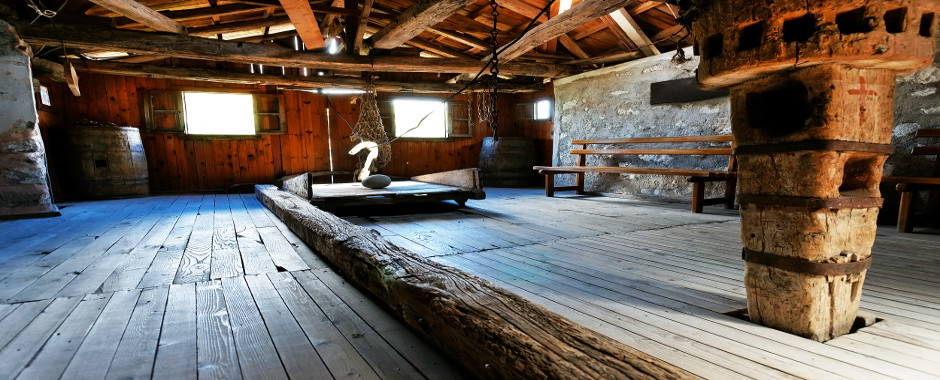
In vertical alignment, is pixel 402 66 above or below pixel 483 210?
above

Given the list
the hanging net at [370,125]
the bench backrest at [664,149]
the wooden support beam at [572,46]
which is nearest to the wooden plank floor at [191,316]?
the hanging net at [370,125]

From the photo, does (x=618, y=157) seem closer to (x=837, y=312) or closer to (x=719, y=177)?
(x=719, y=177)

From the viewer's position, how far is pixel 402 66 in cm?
622

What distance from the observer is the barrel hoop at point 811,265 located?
1400mm

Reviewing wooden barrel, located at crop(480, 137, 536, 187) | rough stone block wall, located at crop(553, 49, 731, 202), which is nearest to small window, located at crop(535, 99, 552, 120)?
wooden barrel, located at crop(480, 137, 536, 187)

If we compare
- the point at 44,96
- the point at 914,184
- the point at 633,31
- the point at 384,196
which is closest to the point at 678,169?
the point at 633,31

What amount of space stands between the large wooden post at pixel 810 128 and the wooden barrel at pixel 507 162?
6628mm

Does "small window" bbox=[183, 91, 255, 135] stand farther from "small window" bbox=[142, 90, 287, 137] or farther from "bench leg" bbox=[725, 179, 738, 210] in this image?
"bench leg" bbox=[725, 179, 738, 210]

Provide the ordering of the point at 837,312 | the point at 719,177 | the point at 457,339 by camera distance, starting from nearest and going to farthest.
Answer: the point at 457,339
the point at 837,312
the point at 719,177

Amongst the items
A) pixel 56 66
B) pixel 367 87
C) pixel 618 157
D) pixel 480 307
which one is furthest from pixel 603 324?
pixel 56 66

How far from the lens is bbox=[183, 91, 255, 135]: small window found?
293 inches

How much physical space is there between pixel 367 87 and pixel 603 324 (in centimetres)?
694

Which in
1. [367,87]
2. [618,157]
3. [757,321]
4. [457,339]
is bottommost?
[757,321]

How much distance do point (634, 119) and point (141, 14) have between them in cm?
615
